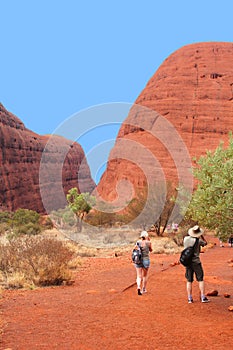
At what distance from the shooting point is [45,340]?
5992 mm

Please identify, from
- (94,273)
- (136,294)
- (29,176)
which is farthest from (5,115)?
(136,294)

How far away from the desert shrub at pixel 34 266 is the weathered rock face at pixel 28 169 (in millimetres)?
37523

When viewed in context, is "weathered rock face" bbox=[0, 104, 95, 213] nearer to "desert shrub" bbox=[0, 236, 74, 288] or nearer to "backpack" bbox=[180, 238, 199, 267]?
"desert shrub" bbox=[0, 236, 74, 288]

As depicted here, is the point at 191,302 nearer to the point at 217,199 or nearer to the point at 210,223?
the point at 210,223

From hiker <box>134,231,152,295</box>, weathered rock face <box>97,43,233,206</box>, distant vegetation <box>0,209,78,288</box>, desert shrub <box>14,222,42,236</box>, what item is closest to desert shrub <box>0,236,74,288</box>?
distant vegetation <box>0,209,78,288</box>

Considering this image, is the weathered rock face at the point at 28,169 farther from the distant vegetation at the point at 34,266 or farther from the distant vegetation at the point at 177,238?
the distant vegetation at the point at 34,266

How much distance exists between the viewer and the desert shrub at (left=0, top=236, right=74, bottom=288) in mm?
10961

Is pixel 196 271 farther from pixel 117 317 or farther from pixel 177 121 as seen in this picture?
pixel 177 121

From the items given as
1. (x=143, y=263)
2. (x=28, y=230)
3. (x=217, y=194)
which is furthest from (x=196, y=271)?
(x=28, y=230)

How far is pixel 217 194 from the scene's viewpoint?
7.36 meters

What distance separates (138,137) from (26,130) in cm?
2148

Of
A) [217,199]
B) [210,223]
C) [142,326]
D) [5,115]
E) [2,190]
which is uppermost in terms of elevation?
[5,115]

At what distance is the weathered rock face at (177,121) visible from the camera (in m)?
48.1

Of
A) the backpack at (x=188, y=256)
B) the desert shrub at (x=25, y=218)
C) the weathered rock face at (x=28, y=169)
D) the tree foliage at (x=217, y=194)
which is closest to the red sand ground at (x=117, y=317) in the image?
the backpack at (x=188, y=256)
